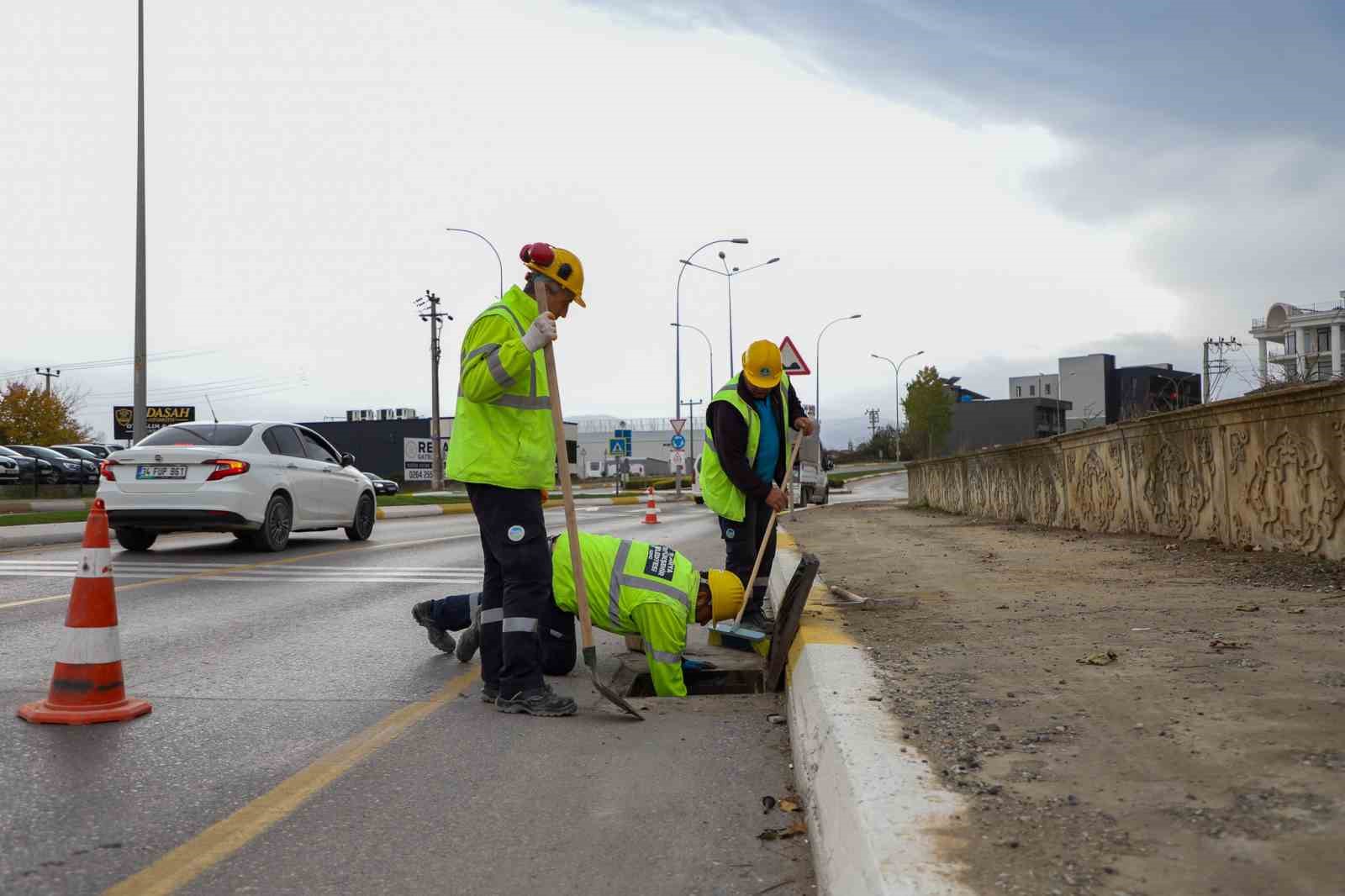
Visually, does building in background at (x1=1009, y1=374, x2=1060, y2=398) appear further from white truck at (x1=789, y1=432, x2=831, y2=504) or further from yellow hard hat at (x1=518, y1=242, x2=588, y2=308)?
yellow hard hat at (x1=518, y1=242, x2=588, y2=308)

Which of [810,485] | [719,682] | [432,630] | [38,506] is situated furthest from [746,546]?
[810,485]

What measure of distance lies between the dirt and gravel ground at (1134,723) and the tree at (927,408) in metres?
79.9

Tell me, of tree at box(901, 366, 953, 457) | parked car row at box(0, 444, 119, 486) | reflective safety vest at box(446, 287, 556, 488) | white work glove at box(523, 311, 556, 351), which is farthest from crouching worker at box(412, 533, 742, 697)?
tree at box(901, 366, 953, 457)

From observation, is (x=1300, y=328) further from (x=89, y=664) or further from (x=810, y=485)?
(x=89, y=664)

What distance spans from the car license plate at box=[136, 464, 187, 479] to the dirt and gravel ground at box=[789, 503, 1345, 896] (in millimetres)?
8356

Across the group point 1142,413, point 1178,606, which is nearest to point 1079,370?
point 1142,413

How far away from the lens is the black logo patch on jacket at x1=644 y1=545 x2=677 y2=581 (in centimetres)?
549

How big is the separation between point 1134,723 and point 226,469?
1109 cm

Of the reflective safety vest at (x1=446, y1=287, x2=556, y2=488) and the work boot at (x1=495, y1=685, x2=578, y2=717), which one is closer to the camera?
the reflective safety vest at (x1=446, y1=287, x2=556, y2=488)

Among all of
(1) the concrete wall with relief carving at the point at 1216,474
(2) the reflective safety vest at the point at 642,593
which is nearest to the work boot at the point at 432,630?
(2) the reflective safety vest at the point at 642,593

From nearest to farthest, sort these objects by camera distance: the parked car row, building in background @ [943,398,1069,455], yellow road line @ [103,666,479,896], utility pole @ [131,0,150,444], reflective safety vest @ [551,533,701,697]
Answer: yellow road line @ [103,666,479,896]
reflective safety vest @ [551,533,701,697]
utility pole @ [131,0,150,444]
the parked car row
building in background @ [943,398,1069,455]

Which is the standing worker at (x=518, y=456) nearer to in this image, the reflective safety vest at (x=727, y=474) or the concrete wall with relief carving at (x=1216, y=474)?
the reflective safety vest at (x=727, y=474)

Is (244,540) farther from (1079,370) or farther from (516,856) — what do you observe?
(1079,370)

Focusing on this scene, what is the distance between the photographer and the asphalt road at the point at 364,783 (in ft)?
10.3
